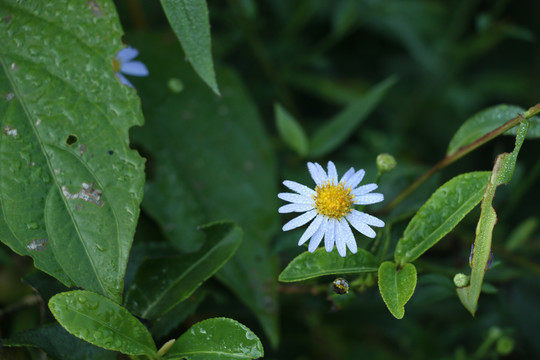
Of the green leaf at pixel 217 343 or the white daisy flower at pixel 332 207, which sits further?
the white daisy flower at pixel 332 207

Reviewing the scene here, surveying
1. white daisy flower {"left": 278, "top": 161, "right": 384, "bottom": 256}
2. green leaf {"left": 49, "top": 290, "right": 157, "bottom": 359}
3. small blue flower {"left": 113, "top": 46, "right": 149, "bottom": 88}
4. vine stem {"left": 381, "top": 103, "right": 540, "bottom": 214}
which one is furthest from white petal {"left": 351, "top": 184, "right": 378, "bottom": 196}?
small blue flower {"left": 113, "top": 46, "right": 149, "bottom": 88}

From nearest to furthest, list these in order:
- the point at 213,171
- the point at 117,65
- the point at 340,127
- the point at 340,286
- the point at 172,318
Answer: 1. the point at 340,286
2. the point at 172,318
3. the point at 117,65
4. the point at 213,171
5. the point at 340,127

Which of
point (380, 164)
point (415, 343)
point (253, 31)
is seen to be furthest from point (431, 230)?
point (253, 31)

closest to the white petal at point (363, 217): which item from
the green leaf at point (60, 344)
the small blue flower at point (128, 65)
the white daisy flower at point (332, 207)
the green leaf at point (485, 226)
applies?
the white daisy flower at point (332, 207)

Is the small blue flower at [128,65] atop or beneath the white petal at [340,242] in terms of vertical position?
atop

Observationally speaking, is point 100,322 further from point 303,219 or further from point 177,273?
point 303,219

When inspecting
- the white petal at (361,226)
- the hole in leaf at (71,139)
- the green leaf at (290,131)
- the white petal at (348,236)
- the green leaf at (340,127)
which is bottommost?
the hole in leaf at (71,139)

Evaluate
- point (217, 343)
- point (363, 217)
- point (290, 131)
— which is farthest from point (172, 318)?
point (290, 131)

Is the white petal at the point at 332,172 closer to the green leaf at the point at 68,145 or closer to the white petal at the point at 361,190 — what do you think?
the white petal at the point at 361,190
